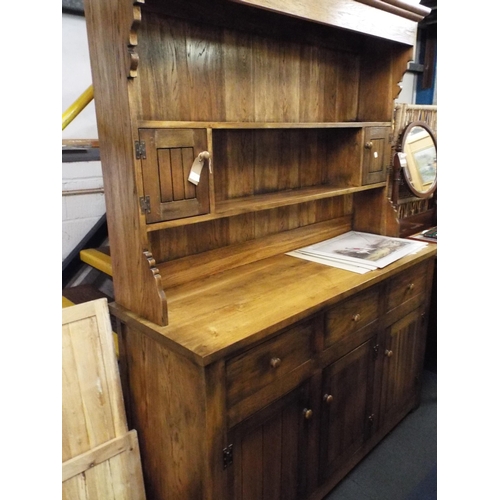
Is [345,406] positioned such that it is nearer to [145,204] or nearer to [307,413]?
[307,413]

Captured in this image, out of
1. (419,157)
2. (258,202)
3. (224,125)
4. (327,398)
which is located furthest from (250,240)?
(419,157)

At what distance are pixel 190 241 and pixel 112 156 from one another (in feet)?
1.59

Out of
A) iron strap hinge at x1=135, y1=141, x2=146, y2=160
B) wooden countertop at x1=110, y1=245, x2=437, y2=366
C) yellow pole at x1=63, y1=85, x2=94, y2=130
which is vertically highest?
yellow pole at x1=63, y1=85, x2=94, y2=130

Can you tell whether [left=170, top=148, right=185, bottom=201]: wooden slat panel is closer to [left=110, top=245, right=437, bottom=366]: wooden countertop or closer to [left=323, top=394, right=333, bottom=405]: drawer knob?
[left=110, top=245, right=437, bottom=366]: wooden countertop

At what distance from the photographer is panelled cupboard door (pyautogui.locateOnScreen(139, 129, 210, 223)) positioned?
1200mm

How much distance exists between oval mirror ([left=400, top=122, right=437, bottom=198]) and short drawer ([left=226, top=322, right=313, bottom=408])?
133 cm

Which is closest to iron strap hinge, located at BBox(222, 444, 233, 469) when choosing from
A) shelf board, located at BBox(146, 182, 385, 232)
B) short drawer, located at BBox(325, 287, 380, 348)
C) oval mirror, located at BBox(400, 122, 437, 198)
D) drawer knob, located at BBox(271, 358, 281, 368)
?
drawer knob, located at BBox(271, 358, 281, 368)

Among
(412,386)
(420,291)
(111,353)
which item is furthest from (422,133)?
(111,353)

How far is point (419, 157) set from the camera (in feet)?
8.28

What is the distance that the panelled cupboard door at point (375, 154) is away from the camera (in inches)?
78.4

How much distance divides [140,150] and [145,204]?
0.49 ft

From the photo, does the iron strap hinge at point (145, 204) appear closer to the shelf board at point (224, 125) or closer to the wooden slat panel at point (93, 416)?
the shelf board at point (224, 125)

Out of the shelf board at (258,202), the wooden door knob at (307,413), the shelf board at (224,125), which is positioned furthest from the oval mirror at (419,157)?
the wooden door knob at (307,413)

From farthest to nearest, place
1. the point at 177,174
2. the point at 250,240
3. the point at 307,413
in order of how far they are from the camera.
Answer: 1. the point at 250,240
2. the point at 307,413
3. the point at 177,174
